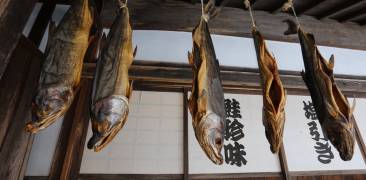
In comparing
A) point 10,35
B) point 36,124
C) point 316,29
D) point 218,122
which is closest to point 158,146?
point 218,122

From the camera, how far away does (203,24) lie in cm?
207

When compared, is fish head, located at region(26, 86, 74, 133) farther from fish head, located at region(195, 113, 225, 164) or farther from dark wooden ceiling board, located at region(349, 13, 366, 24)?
dark wooden ceiling board, located at region(349, 13, 366, 24)

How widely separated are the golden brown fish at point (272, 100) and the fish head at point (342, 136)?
452mm

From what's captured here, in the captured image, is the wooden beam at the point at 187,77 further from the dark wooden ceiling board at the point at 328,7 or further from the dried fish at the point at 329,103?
the dark wooden ceiling board at the point at 328,7

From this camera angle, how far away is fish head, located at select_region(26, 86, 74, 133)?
55.9 inches

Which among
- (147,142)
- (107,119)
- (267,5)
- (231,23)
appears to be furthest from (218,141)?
(267,5)

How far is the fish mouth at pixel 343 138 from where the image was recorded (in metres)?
1.66

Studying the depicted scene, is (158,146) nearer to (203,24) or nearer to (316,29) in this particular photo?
(203,24)

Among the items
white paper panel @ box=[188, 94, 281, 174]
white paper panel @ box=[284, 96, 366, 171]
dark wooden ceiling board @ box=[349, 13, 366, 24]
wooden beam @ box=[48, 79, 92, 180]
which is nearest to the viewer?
wooden beam @ box=[48, 79, 92, 180]

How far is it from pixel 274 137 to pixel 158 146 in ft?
4.97

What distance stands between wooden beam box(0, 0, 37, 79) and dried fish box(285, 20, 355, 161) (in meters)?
2.44

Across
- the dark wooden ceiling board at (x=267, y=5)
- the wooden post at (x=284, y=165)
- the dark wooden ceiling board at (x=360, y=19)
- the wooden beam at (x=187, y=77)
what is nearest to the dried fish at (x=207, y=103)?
the wooden beam at (x=187, y=77)

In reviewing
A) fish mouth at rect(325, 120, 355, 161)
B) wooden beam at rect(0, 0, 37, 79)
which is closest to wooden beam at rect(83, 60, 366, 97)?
wooden beam at rect(0, 0, 37, 79)

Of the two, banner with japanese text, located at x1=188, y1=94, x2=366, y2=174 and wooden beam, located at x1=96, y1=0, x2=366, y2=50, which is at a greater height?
wooden beam, located at x1=96, y1=0, x2=366, y2=50
